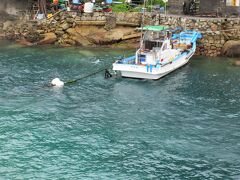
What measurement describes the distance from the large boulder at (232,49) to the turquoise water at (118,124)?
242 centimetres

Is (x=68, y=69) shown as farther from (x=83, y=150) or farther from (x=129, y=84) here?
(x=83, y=150)

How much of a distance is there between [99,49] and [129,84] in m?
12.3

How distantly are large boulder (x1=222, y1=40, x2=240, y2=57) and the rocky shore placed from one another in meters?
1.42

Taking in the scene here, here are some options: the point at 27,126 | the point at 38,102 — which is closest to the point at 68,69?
the point at 38,102

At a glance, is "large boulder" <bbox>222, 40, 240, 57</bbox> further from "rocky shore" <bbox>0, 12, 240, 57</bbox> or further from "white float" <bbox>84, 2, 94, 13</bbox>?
"white float" <bbox>84, 2, 94, 13</bbox>

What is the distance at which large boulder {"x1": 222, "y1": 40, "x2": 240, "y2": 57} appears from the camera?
44.6 m

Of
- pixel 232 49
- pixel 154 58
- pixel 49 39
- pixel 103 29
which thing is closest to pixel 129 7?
pixel 103 29

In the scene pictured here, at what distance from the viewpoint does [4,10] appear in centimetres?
5900

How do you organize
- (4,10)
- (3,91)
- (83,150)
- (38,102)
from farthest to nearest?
(4,10) < (3,91) < (38,102) < (83,150)

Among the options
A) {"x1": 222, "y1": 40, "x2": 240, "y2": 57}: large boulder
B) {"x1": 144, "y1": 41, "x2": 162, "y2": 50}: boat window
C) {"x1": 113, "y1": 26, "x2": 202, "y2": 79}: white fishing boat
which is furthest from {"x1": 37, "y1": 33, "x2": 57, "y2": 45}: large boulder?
{"x1": 222, "y1": 40, "x2": 240, "y2": 57}: large boulder

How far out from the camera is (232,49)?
44.8 metres

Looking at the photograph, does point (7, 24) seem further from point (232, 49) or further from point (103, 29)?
point (232, 49)

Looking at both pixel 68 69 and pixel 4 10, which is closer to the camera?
pixel 68 69

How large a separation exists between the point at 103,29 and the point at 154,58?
13.1 m
